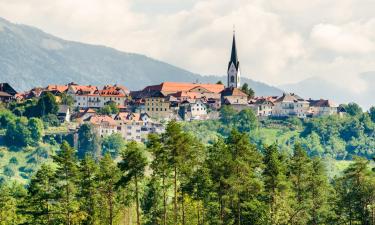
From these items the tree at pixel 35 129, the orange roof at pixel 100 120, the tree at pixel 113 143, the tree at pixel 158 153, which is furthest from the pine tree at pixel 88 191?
the orange roof at pixel 100 120

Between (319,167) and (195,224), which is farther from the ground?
(319,167)

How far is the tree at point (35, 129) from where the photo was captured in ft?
611

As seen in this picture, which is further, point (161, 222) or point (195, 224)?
point (161, 222)

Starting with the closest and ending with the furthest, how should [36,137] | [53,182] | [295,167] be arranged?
[53,182] < [295,167] < [36,137]

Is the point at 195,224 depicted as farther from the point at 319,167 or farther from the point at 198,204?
the point at 319,167

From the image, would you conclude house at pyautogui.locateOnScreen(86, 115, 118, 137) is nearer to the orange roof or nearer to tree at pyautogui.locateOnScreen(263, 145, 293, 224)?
the orange roof

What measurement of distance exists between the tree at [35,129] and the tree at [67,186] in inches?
4995

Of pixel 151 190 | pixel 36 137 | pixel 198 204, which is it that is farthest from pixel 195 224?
pixel 36 137

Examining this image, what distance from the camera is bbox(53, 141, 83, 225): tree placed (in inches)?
2387

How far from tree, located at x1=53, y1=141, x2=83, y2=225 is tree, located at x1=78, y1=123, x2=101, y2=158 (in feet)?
417

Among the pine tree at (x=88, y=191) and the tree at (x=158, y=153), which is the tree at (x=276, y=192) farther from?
the pine tree at (x=88, y=191)

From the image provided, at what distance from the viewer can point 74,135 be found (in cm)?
19162

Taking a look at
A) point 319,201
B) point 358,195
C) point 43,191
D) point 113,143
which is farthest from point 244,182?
point 113,143

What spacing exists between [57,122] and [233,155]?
141871mm
